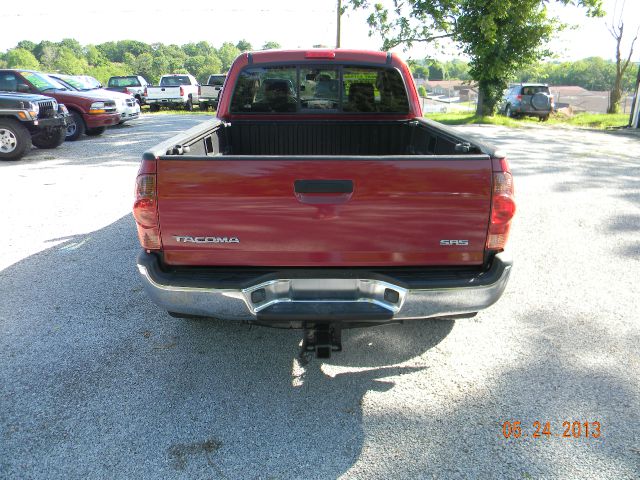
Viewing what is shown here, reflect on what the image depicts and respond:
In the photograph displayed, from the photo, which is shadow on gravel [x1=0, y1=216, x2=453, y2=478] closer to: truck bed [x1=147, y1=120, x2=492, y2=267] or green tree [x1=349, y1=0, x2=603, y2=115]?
truck bed [x1=147, y1=120, x2=492, y2=267]

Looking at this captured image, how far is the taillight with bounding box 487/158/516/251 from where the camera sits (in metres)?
2.45

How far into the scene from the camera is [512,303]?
398 cm

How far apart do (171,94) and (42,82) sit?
12510 millimetres

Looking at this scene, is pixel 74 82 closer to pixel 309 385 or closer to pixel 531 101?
pixel 309 385

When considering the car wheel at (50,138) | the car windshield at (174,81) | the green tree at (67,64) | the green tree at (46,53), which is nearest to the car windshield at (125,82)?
the car windshield at (174,81)

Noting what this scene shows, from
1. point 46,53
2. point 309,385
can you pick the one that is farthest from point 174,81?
point 46,53

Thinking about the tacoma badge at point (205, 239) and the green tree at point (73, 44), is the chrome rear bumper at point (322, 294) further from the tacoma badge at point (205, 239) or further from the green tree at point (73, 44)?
the green tree at point (73, 44)

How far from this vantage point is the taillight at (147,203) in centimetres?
245

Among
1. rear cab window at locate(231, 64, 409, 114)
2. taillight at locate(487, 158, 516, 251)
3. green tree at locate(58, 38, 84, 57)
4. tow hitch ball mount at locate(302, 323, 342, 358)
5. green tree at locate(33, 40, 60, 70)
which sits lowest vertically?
tow hitch ball mount at locate(302, 323, 342, 358)

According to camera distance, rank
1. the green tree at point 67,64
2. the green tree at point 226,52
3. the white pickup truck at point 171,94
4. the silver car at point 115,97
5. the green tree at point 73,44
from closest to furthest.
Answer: the silver car at point 115,97
the white pickup truck at point 171,94
the green tree at point 67,64
the green tree at point 226,52
the green tree at point 73,44

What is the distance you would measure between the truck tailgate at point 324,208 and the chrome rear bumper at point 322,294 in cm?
12

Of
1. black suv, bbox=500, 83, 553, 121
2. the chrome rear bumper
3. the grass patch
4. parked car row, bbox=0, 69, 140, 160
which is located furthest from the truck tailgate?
black suv, bbox=500, 83, 553, 121

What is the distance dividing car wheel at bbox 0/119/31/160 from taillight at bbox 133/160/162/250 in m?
9.37

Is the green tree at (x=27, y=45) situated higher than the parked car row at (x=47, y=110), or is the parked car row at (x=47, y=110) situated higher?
the green tree at (x=27, y=45)
